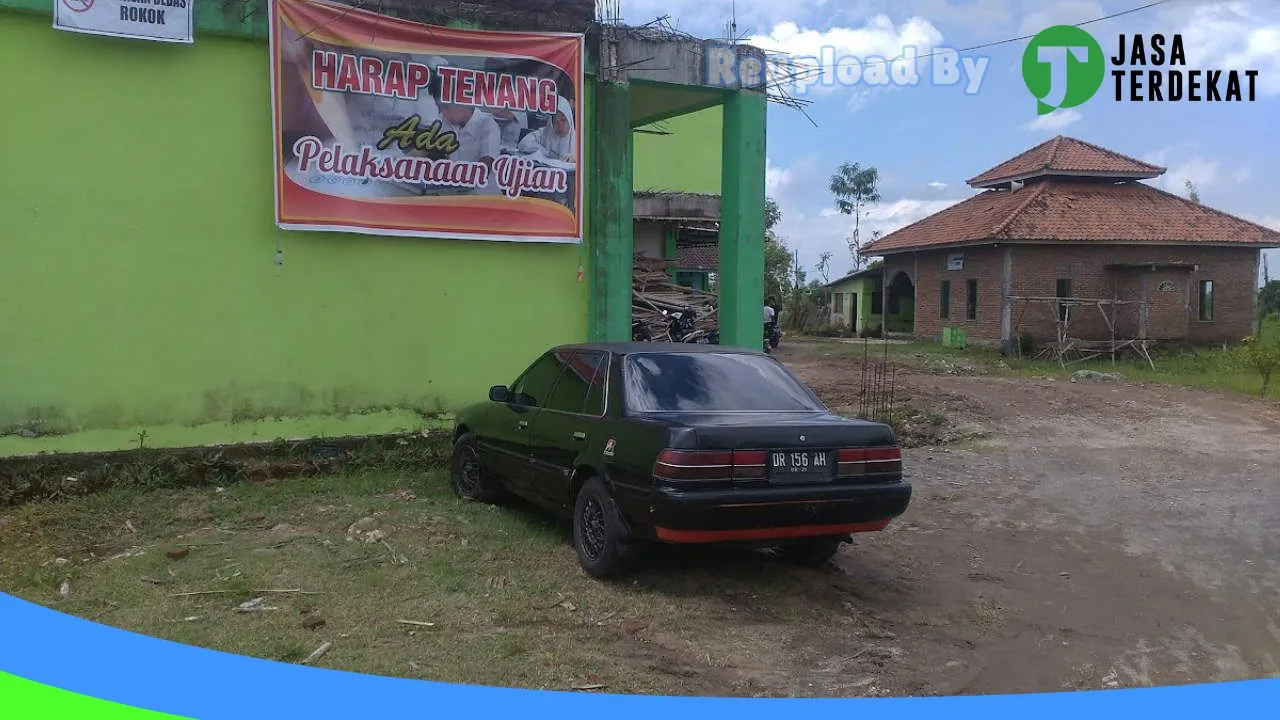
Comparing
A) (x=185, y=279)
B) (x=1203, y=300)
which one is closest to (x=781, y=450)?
(x=185, y=279)

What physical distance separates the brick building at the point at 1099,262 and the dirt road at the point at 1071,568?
47.8ft

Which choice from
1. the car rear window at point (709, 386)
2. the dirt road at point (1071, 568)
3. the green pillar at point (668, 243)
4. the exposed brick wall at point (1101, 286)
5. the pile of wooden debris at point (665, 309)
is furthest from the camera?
the exposed brick wall at point (1101, 286)

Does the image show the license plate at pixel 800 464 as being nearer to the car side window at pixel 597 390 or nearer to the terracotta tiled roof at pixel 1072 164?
the car side window at pixel 597 390

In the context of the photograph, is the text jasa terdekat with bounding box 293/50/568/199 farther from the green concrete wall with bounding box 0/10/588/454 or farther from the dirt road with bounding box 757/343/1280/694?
the dirt road with bounding box 757/343/1280/694

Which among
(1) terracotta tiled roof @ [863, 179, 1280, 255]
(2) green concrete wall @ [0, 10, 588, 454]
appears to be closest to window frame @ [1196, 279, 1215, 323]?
(1) terracotta tiled roof @ [863, 179, 1280, 255]

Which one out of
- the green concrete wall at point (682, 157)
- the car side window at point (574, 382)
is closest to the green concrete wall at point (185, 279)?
the car side window at point (574, 382)

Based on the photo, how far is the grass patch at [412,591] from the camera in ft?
15.2

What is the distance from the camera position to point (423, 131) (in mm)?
9352

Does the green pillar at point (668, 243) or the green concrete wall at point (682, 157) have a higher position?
the green concrete wall at point (682, 157)

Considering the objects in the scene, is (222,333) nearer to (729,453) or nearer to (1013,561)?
(729,453)


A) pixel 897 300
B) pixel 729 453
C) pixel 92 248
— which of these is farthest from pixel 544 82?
pixel 897 300

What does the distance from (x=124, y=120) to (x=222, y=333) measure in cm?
203

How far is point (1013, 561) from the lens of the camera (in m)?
6.99

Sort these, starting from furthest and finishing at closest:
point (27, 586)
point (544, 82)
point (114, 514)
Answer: point (544, 82), point (114, 514), point (27, 586)
